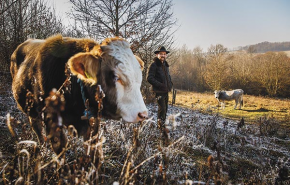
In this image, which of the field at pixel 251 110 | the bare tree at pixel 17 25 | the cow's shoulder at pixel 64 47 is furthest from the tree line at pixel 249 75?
the cow's shoulder at pixel 64 47

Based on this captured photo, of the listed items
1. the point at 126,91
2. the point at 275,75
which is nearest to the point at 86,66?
the point at 126,91

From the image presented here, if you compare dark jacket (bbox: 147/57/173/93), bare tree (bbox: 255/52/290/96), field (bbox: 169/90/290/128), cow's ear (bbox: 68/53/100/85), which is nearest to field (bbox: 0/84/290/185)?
cow's ear (bbox: 68/53/100/85)

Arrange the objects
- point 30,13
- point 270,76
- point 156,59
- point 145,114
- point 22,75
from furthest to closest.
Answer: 1. point 270,76
2. point 30,13
3. point 156,59
4. point 22,75
5. point 145,114

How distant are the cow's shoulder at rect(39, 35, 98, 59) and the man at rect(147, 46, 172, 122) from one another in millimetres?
2662

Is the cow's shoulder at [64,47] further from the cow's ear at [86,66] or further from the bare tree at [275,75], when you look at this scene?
the bare tree at [275,75]

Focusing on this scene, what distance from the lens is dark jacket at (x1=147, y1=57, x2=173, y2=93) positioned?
483cm

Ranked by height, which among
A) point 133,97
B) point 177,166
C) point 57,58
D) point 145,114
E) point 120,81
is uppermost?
point 57,58

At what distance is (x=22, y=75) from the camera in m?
2.46

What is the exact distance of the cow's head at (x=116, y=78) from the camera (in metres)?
1.93

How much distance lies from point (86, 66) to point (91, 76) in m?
0.12

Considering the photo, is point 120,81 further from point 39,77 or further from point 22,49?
point 22,49

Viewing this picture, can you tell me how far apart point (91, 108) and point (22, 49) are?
1.98 meters

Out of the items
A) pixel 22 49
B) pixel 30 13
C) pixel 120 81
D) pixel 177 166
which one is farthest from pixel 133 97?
pixel 30 13

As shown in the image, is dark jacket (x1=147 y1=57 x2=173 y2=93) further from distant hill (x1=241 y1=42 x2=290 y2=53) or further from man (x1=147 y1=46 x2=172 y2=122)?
distant hill (x1=241 y1=42 x2=290 y2=53)
